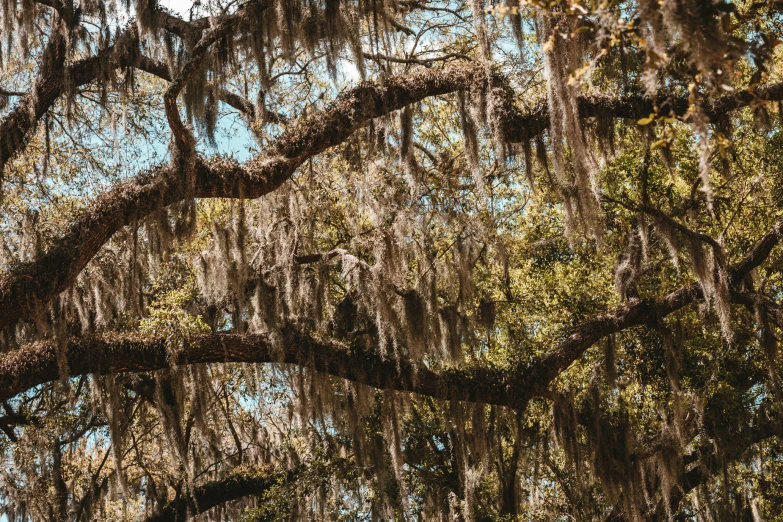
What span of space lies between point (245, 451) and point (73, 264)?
7.43m

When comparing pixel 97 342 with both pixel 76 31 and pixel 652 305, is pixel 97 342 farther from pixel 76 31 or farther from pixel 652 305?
pixel 652 305

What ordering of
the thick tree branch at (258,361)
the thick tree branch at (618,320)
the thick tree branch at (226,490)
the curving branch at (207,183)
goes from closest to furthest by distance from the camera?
the curving branch at (207,183)
the thick tree branch at (258,361)
the thick tree branch at (618,320)
the thick tree branch at (226,490)

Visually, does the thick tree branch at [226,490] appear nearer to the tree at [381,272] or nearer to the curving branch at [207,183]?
the tree at [381,272]

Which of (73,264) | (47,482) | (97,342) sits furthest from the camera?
(47,482)

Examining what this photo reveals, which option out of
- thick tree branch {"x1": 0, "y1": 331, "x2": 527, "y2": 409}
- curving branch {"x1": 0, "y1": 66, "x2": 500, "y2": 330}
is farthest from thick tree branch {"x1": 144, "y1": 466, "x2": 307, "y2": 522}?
curving branch {"x1": 0, "y1": 66, "x2": 500, "y2": 330}

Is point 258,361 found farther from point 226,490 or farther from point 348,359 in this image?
point 226,490

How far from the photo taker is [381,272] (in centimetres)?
820

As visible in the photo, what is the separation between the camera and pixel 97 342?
6.90 metres

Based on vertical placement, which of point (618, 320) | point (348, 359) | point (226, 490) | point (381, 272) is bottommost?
point (226, 490)

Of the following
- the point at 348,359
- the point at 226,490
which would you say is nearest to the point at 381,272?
the point at 348,359

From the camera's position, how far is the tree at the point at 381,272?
7160 mm

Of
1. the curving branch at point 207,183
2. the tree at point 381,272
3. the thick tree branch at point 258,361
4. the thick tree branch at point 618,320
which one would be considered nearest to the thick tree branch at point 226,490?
the tree at point 381,272

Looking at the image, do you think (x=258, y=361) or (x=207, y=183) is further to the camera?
(x=258, y=361)

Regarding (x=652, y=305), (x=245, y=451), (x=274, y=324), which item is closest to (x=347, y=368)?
(x=274, y=324)
